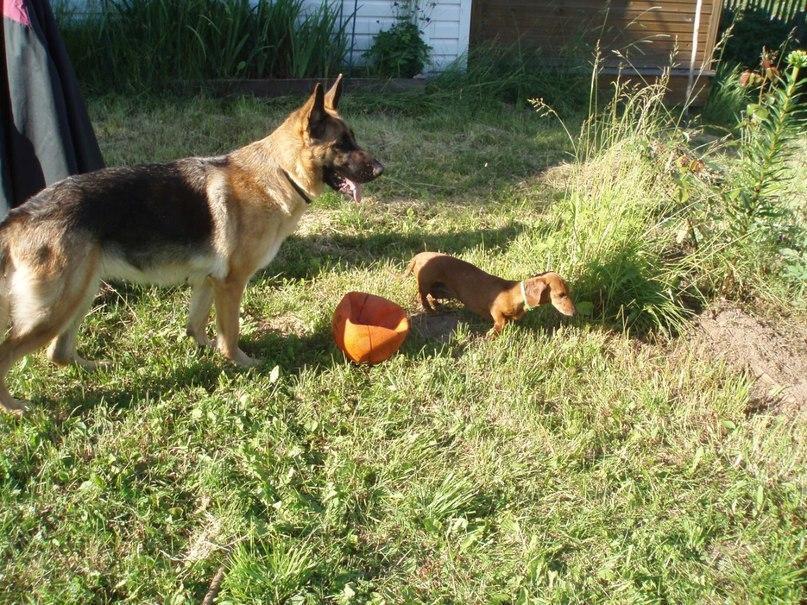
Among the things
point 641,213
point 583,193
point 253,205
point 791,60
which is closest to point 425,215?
point 583,193

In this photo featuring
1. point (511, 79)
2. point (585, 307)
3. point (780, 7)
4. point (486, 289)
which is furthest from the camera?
point (780, 7)

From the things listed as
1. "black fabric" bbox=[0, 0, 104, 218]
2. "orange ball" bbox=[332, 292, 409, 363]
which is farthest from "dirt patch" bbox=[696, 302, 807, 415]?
"black fabric" bbox=[0, 0, 104, 218]

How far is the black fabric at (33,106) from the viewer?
414 centimetres

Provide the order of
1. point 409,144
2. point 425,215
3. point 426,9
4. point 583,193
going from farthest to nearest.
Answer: point 426,9 < point 409,144 < point 425,215 < point 583,193

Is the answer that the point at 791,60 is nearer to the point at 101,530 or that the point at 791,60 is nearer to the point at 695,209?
the point at 695,209

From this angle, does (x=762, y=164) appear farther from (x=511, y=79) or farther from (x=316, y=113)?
(x=511, y=79)

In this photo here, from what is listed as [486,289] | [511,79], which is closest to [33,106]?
[486,289]

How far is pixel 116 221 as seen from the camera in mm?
3635

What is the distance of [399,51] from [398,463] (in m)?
7.85

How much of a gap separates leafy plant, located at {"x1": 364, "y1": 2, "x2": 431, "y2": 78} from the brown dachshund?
5958mm

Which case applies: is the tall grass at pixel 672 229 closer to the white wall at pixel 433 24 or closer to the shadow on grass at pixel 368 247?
the shadow on grass at pixel 368 247

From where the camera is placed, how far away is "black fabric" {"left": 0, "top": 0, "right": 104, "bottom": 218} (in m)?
4.14

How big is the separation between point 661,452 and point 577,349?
2.99 feet

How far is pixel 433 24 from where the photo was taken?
1042cm
